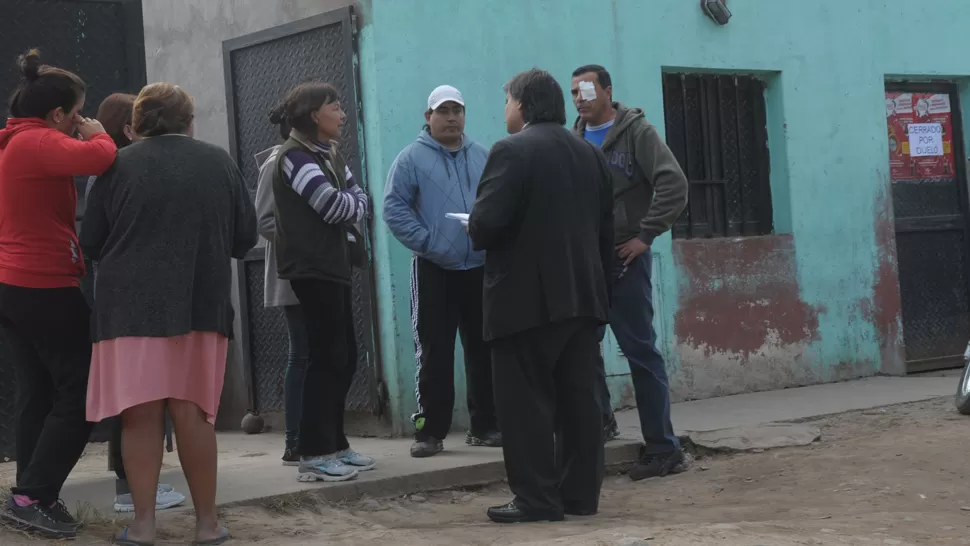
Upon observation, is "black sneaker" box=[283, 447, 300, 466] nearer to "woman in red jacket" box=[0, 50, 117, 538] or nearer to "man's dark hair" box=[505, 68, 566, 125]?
"woman in red jacket" box=[0, 50, 117, 538]

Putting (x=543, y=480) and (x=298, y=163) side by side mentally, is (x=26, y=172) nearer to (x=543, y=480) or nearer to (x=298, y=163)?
(x=298, y=163)

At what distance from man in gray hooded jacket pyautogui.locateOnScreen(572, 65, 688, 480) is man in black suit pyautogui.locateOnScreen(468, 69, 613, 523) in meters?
0.92

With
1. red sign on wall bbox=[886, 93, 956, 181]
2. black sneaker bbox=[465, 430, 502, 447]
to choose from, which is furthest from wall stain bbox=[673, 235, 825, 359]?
black sneaker bbox=[465, 430, 502, 447]

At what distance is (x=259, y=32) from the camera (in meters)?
8.03

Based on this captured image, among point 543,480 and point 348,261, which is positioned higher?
point 348,261

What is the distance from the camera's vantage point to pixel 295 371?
21.2ft

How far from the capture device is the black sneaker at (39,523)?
4.82 meters

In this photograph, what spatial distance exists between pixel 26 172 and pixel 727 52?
5611 mm

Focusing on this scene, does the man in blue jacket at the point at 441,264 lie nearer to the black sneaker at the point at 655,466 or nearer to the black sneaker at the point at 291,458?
the black sneaker at the point at 291,458

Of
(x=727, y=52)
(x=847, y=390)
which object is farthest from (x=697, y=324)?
(x=727, y=52)

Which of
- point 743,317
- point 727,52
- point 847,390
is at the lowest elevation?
point 847,390

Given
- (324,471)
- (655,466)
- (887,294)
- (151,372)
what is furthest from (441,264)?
(887,294)

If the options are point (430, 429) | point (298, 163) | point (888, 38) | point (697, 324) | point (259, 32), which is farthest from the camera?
point (888, 38)

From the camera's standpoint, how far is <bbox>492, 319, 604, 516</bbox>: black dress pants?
5129 mm
